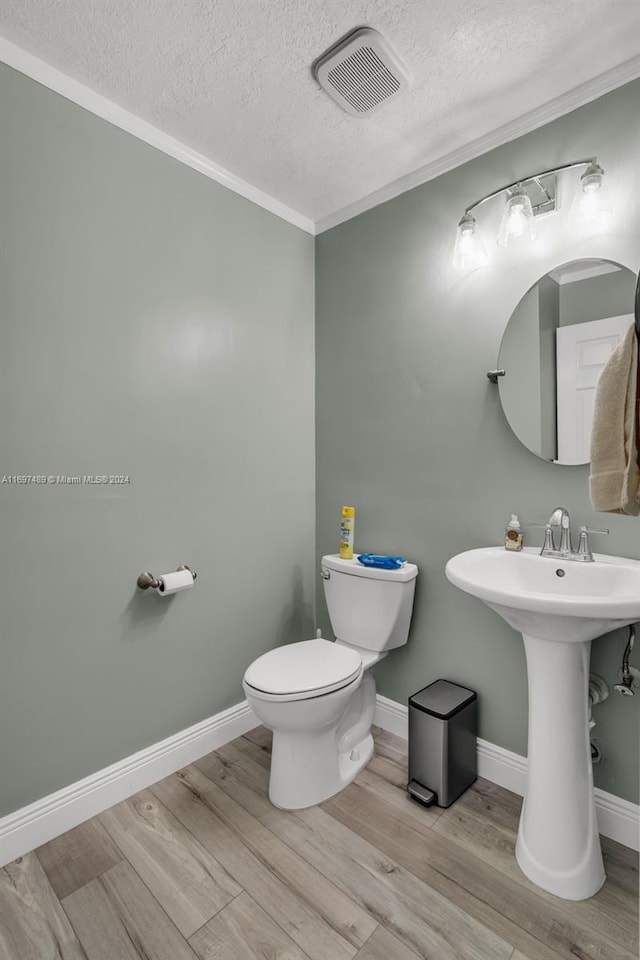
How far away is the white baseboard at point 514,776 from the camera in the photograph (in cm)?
144

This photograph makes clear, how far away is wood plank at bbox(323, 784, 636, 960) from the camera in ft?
3.75

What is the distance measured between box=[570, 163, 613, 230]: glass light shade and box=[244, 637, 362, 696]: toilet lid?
66.3 inches

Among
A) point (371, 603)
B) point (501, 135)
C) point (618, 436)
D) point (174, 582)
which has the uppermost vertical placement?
point (501, 135)

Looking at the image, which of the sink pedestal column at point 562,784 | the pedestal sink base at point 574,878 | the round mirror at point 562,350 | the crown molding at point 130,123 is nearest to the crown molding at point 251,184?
the crown molding at point 130,123

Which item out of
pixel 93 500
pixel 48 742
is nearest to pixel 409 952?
pixel 48 742

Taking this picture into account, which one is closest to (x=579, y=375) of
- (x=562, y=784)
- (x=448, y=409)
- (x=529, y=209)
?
(x=448, y=409)

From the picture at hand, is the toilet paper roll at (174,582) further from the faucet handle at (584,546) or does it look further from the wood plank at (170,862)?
the faucet handle at (584,546)

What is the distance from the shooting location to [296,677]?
5.16ft

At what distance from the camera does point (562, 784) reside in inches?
51.0

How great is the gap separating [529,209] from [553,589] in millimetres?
1272

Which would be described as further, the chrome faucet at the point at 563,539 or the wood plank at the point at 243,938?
the chrome faucet at the point at 563,539

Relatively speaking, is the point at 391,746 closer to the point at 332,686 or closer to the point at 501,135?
the point at 332,686

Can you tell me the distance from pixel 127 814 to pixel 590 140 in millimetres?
2720

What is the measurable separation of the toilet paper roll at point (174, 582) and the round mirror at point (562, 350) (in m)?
1.32
